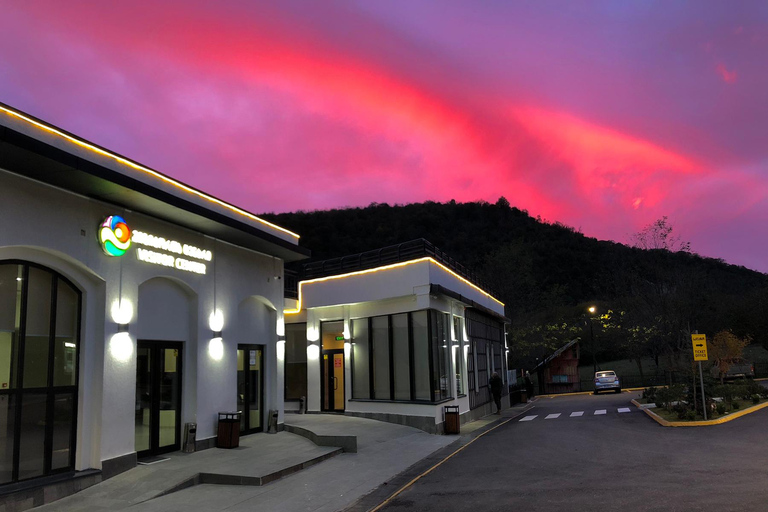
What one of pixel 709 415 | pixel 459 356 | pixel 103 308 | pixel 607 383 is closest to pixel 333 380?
pixel 459 356

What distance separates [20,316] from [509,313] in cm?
4476

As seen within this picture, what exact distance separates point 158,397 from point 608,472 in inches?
399

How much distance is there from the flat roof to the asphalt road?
7731 millimetres

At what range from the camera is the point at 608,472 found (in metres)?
11.1

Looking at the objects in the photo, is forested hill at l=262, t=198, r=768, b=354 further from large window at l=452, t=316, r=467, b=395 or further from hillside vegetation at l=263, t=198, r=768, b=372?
large window at l=452, t=316, r=467, b=395

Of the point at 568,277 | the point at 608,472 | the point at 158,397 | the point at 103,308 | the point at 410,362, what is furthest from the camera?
the point at 568,277

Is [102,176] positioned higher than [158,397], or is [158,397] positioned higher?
[102,176]

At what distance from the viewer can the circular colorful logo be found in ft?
38.4

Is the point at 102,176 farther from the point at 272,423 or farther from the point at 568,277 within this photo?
the point at 568,277

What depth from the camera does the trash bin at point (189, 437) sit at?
14.1 meters

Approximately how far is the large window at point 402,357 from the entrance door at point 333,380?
87 centimetres

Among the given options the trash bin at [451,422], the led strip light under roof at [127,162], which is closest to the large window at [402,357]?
the trash bin at [451,422]

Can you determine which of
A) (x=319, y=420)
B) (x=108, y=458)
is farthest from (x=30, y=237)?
(x=319, y=420)

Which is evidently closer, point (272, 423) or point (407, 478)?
point (407, 478)
